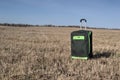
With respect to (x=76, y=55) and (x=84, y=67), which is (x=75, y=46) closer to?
(x=76, y=55)

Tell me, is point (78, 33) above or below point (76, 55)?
above

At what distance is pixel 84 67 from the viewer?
5727 millimetres

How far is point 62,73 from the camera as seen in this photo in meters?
5.10

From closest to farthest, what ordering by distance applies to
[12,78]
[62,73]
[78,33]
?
[12,78], [62,73], [78,33]

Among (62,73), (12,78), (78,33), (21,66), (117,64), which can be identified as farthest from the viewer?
(78,33)

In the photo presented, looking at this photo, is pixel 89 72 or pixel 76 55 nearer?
pixel 89 72

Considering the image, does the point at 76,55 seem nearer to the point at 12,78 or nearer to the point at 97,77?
the point at 97,77

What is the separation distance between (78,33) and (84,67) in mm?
1217

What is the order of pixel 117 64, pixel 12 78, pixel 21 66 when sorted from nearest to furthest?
pixel 12 78 < pixel 21 66 < pixel 117 64

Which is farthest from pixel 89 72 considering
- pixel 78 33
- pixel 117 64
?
pixel 78 33

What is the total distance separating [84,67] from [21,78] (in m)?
Answer: 1.67

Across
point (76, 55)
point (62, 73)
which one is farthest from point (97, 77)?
point (76, 55)

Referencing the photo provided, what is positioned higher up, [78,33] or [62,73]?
[78,33]

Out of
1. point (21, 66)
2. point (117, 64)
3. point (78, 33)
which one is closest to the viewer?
point (21, 66)
